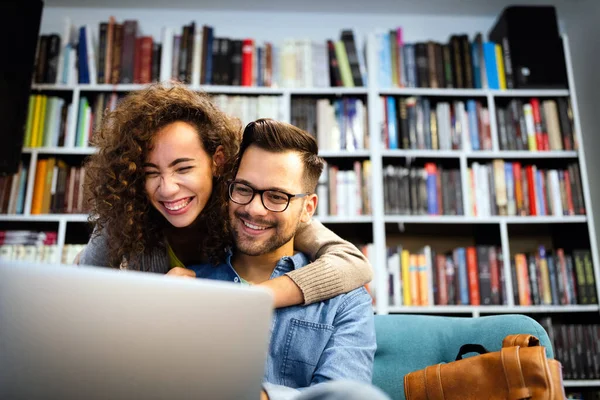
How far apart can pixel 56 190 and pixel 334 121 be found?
1431mm

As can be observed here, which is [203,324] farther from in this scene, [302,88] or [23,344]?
[302,88]

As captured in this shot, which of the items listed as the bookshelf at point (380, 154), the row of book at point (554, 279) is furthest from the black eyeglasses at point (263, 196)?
the row of book at point (554, 279)

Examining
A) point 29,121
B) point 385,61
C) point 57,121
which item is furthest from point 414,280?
point 29,121

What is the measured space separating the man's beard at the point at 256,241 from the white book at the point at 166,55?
1589 mm

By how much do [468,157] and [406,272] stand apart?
0.68 meters

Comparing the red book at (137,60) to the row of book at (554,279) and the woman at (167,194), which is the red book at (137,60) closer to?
the woman at (167,194)

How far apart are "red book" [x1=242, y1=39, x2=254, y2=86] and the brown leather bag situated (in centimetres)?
192

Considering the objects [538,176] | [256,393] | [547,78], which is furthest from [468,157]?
[256,393]

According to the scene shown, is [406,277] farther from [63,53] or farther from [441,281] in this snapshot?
[63,53]

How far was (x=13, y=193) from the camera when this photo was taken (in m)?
2.41

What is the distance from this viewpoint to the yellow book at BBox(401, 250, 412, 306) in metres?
2.39

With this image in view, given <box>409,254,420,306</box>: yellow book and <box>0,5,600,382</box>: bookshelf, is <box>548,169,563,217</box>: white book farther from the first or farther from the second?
<box>409,254,420,306</box>: yellow book

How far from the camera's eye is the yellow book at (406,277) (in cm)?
239

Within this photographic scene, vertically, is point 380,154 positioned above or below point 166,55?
below
